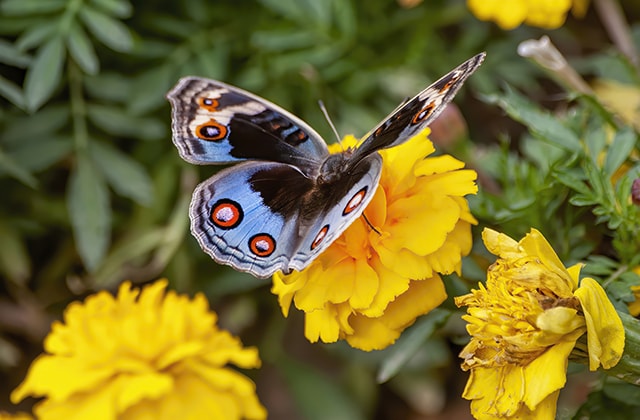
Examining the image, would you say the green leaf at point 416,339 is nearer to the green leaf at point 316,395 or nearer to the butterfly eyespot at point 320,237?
the butterfly eyespot at point 320,237

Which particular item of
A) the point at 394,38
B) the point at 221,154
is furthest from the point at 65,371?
Answer: the point at 394,38

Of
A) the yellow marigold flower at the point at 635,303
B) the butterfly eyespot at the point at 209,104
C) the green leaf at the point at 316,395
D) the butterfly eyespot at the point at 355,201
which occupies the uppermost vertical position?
the butterfly eyespot at the point at 209,104

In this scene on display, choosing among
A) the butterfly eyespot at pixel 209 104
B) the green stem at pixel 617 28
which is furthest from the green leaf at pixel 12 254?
the green stem at pixel 617 28

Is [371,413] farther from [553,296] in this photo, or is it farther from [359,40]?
[553,296]

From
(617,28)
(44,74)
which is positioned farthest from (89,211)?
(617,28)

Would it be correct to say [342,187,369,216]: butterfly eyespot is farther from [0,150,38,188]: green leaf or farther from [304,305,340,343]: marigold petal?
[0,150,38,188]: green leaf
